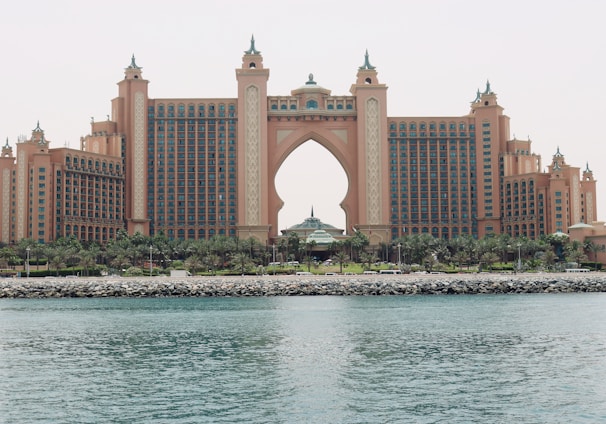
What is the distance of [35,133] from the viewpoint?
167 m

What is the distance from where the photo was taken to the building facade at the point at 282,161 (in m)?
173

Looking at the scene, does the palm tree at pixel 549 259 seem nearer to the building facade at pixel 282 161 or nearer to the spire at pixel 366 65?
the building facade at pixel 282 161

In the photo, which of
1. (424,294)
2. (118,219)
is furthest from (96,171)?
(424,294)

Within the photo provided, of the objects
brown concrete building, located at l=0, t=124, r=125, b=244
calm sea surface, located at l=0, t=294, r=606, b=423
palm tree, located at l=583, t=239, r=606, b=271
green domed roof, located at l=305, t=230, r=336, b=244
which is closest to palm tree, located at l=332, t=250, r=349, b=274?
green domed roof, located at l=305, t=230, r=336, b=244

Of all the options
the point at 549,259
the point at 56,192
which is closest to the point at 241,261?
the point at 56,192

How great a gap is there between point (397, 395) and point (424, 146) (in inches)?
5892

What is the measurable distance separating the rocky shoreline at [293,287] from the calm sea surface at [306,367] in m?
30.6

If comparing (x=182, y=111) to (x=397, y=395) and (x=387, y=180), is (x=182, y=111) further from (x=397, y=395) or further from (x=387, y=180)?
(x=397, y=395)

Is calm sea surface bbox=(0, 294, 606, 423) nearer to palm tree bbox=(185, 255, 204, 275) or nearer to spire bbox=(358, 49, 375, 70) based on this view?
palm tree bbox=(185, 255, 204, 275)

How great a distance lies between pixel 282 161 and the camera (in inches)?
6998

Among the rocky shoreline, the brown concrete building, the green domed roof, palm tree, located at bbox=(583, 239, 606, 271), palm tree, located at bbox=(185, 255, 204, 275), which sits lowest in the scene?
the rocky shoreline

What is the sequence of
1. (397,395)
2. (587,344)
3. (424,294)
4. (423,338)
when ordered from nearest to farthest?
(397,395)
(587,344)
(423,338)
(424,294)

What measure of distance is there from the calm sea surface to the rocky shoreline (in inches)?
1206

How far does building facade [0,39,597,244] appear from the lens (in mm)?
173125
